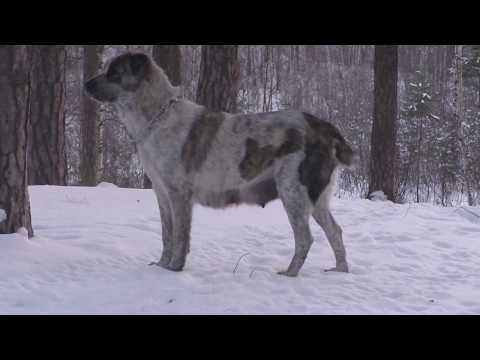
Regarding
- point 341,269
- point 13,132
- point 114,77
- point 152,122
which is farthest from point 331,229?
point 13,132

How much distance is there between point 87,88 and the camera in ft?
15.0

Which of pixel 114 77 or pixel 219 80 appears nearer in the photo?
pixel 114 77

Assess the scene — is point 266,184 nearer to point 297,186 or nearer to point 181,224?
point 297,186

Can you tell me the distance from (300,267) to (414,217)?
3.32m

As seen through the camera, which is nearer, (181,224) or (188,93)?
(181,224)

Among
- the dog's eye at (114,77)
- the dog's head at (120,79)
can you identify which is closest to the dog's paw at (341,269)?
the dog's head at (120,79)

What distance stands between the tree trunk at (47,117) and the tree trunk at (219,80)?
2.38 meters

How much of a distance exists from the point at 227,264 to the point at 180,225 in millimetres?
617

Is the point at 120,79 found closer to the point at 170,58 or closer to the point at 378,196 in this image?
the point at 170,58

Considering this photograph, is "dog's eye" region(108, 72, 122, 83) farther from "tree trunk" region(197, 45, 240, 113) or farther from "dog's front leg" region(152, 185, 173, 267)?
"tree trunk" region(197, 45, 240, 113)

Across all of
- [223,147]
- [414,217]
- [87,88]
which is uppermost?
[87,88]

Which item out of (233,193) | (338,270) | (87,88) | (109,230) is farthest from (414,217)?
(87,88)

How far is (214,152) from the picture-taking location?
4.63 m
